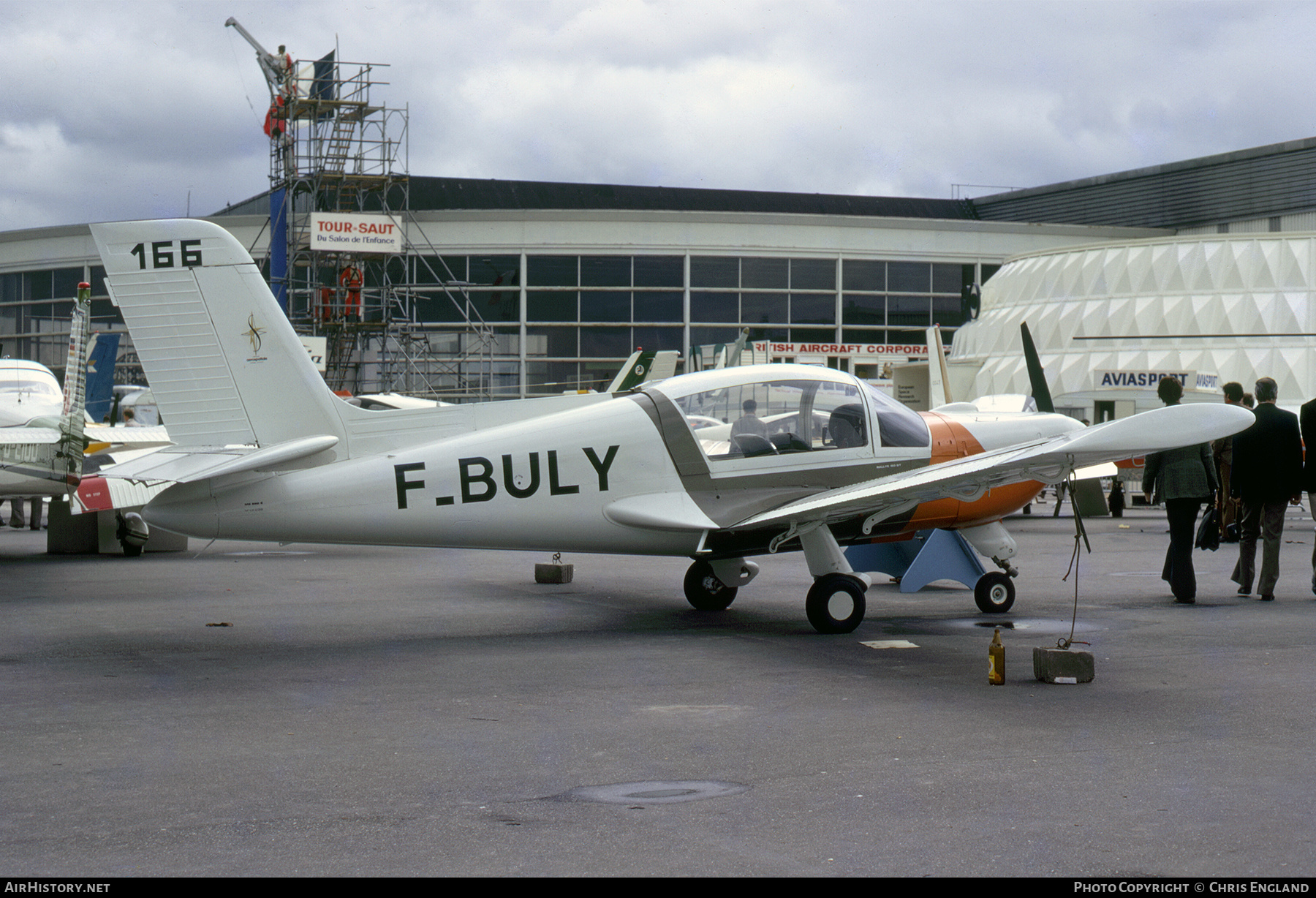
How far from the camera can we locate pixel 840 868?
3990 mm

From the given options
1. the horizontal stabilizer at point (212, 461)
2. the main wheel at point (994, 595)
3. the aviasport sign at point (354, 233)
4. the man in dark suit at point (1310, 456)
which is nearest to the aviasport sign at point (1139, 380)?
the man in dark suit at point (1310, 456)

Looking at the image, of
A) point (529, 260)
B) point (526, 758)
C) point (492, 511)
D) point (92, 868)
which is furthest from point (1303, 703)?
point (529, 260)

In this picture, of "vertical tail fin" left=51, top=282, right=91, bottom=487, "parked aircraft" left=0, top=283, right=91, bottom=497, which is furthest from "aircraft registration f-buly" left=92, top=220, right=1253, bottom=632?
"vertical tail fin" left=51, top=282, right=91, bottom=487

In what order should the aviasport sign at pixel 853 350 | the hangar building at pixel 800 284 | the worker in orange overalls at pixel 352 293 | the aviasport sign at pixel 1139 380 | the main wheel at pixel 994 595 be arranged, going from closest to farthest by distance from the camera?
the main wheel at pixel 994 595, the aviasport sign at pixel 1139 380, the hangar building at pixel 800 284, the worker in orange overalls at pixel 352 293, the aviasport sign at pixel 853 350

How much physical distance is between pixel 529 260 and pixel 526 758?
4579 cm

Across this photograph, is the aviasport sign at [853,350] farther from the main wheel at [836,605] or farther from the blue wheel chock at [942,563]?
the main wheel at [836,605]

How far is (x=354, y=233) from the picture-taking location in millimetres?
44656

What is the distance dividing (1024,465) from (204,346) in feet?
20.5

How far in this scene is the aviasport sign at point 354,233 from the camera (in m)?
43.8

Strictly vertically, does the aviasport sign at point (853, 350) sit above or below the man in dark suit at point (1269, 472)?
above

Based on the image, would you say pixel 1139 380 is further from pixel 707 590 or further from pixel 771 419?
pixel 771 419

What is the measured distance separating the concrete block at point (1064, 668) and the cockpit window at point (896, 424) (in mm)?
3157

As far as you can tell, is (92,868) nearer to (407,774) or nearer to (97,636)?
(407,774)

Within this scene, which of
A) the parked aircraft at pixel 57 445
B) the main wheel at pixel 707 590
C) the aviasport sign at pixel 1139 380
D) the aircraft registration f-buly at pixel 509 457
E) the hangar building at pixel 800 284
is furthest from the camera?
the hangar building at pixel 800 284
